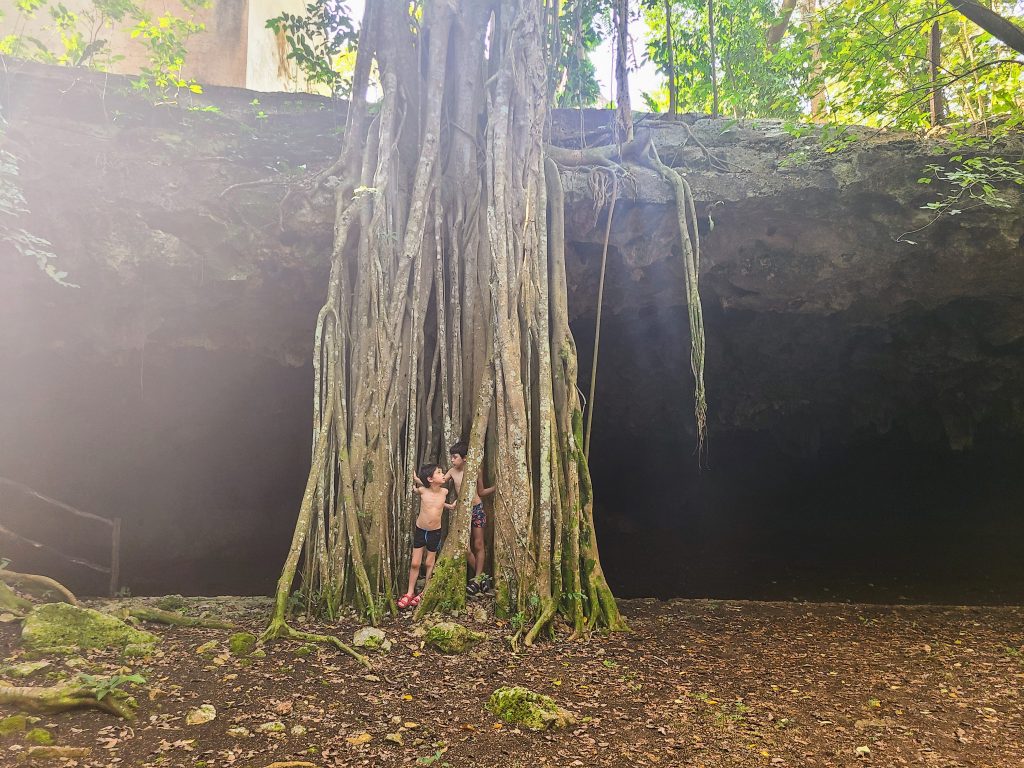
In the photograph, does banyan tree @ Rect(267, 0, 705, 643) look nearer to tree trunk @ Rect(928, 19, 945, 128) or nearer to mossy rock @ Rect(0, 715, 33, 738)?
mossy rock @ Rect(0, 715, 33, 738)

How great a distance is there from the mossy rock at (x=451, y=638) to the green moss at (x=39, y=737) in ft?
5.24

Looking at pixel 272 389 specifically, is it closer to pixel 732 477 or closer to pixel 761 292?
pixel 761 292

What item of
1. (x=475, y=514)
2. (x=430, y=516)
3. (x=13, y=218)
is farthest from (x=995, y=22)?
(x=13, y=218)

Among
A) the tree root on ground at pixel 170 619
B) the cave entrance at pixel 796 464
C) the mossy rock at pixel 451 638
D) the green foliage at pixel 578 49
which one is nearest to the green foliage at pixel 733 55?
the green foliage at pixel 578 49

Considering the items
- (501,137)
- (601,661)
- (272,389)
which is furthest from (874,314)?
(272,389)

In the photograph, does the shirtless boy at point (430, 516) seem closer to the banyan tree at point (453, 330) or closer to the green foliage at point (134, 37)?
the banyan tree at point (453, 330)

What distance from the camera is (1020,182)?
4.70 metres

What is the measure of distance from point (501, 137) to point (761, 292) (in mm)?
3059

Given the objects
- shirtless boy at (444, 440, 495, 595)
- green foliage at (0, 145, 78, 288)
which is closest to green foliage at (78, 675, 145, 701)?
shirtless boy at (444, 440, 495, 595)

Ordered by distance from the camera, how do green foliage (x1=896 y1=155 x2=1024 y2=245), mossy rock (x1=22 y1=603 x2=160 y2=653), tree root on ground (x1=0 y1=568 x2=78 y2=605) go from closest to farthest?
mossy rock (x1=22 y1=603 x2=160 y2=653) → tree root on ground (x1=0 y1=568 x2=78 y2=605) → green foliage (x1=896 y1=155 x2=1024 y2=245)

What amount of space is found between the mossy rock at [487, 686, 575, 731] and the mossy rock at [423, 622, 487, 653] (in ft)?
1.86

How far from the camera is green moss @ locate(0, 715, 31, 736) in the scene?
210 cm

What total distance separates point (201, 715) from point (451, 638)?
1.18 metres

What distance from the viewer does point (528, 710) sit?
2527 mm
